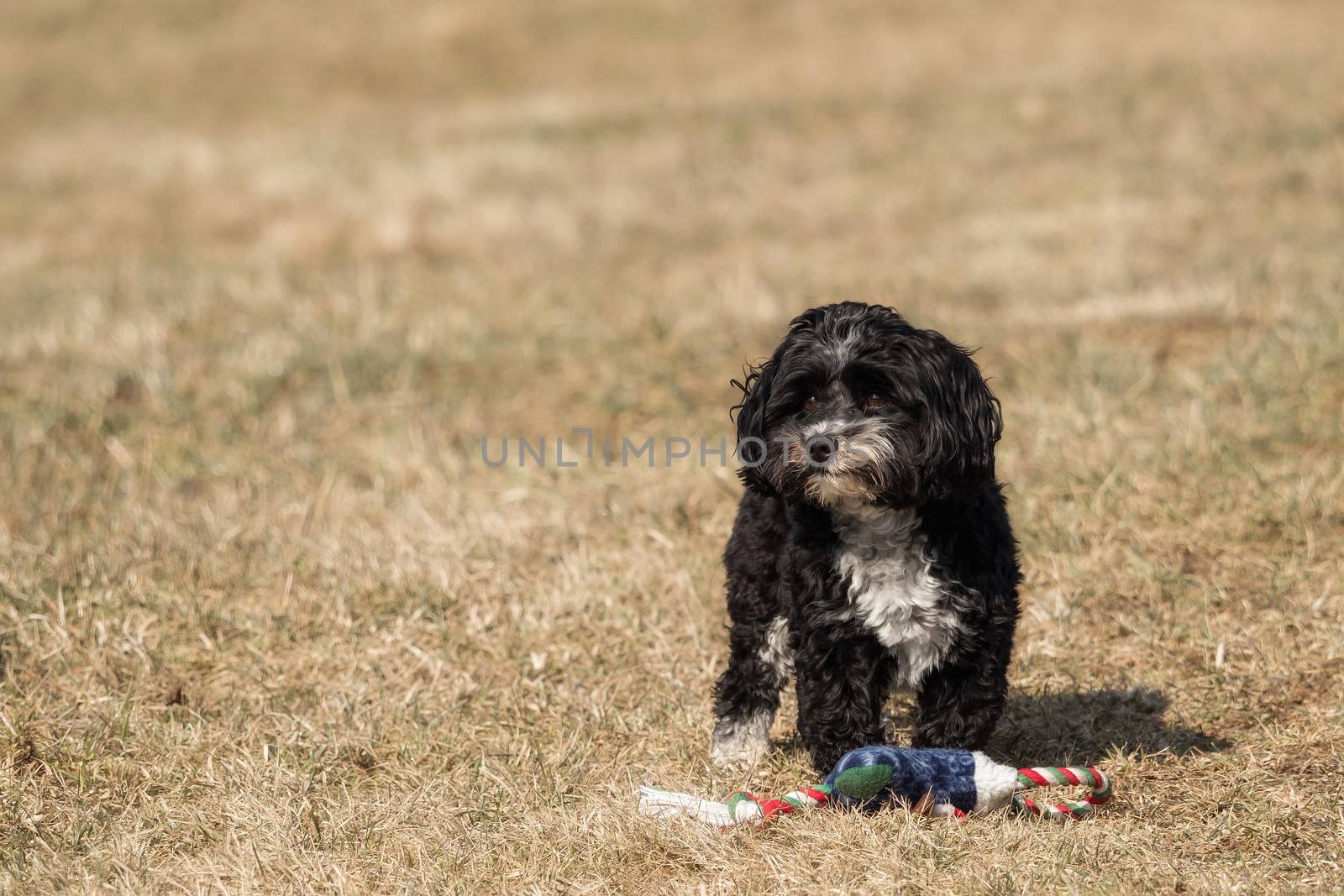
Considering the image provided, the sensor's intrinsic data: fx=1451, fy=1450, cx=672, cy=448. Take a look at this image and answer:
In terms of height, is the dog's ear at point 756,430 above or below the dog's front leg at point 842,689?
above

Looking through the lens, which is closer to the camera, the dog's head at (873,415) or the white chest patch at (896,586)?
the dog's head at (873,415)

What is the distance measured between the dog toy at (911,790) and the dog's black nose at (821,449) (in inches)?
34.1

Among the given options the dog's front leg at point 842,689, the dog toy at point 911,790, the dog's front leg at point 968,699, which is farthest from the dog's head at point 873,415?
the dog toy at point 911,790

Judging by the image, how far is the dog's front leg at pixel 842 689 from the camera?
439 centimetres

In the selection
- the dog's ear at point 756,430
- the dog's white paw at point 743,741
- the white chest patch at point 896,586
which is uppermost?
the dog's ear at point 756,430

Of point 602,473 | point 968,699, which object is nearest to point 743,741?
point 968,699

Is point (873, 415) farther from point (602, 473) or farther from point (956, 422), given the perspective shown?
point (602, 473)

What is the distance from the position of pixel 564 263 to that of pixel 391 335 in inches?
111

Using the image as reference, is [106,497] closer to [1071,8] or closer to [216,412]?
[216,412]

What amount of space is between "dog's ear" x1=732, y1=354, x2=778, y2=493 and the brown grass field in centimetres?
104

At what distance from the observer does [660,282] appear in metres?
11.7

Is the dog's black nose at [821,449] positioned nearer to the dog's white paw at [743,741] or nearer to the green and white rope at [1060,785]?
the green and white rope at [1060,785]

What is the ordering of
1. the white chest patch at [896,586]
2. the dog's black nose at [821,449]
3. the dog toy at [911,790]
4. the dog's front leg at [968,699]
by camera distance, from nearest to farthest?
the dog's black nose at [821,449], the dog toy at [911,790], the white chest patch at [896,586], the dog's front leg at [968,699]

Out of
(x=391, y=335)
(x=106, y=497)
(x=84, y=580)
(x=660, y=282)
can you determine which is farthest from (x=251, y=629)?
(x=660, y=282)
